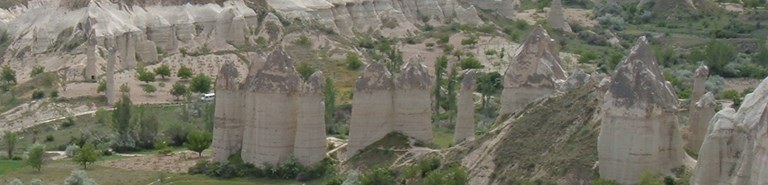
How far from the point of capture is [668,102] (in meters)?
32.1

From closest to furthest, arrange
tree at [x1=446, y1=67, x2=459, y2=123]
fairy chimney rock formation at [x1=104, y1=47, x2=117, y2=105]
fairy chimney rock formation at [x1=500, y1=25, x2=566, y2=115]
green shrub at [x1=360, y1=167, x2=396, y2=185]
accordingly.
Answer: 1. green shrub at [x1=360, y1=167, x2=396, y2=185]
2. fairy chimney rock formation at [x1=500, y1=25, x2=566, y2=115]
3. tree at [x1=446, y1=67, x2=459, y2=123]
4. fairy chimney rock formation at [x1=104, y1=47, x2=117, y2=105]

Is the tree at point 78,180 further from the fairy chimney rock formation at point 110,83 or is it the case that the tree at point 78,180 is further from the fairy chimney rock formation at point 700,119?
the fairy chimney rock formation at point 110,83

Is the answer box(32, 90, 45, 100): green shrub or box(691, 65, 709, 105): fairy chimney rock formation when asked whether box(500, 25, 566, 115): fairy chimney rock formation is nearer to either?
box(691, 65, 709, 105): fairy chimney rock formation

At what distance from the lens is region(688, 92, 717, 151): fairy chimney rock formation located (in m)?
36.4

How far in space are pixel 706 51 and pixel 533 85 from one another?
4492cm

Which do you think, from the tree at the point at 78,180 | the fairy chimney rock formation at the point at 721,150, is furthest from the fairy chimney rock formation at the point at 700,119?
the tree at the point at 78,180

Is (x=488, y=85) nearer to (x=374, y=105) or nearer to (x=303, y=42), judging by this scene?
(x=303, y=42)

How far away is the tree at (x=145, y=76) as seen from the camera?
243ft

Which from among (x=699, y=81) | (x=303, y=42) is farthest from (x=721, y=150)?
(x=303, y=42)

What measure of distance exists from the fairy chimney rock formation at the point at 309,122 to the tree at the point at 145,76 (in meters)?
30.0

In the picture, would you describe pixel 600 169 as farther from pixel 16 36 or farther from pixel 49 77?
pixel 16 36

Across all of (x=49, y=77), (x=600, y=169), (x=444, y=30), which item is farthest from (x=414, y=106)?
(x=444, y=30)

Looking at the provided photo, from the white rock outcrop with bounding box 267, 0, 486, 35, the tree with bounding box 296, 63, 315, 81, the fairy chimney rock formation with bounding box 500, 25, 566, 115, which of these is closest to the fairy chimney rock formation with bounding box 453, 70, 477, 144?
the fairy chimney rock formation with bounding box 500, 25, 566, 115

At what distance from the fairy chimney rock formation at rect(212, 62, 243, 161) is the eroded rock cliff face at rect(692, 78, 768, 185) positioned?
23075 mm
